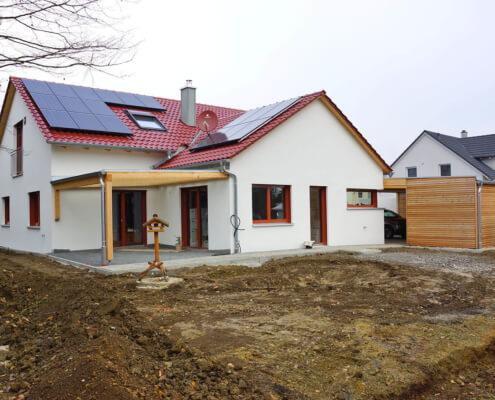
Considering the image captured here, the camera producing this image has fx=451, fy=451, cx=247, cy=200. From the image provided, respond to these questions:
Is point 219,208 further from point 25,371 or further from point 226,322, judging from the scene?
point 25,371

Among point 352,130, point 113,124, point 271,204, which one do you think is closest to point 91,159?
point 113,124

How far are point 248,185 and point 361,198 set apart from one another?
17.5 feet

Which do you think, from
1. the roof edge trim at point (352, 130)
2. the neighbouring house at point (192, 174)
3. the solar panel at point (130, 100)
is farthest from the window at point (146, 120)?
the roof edge trim at point (352, 130)

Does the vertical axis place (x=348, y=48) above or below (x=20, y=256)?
above

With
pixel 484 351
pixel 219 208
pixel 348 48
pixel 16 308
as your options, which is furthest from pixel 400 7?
pixel 16 308

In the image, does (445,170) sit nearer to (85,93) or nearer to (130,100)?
(130,100)

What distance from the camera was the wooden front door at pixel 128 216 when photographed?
14938mm

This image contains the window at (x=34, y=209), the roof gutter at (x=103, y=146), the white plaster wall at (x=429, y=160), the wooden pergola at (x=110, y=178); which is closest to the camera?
the wooden pergola at (x=110, y=178)

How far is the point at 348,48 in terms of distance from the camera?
14562 millimetres

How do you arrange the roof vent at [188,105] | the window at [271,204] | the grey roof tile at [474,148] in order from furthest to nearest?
the grey roof tile at [474,148] < the roof vent at [188,105] < the window at [271,204]

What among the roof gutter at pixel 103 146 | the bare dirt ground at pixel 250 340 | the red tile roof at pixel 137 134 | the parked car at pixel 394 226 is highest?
the red tile roof at pixel 137 134

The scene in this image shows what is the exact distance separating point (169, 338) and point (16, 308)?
282cm

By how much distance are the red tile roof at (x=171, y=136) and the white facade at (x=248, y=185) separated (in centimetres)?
26

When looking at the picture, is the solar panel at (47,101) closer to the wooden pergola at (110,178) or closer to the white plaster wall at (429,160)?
the wooden pergola at (110,178)
